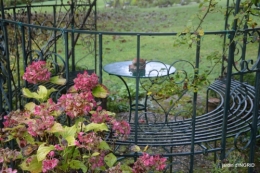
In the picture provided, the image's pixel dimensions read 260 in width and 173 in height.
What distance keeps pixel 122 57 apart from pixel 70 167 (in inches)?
215

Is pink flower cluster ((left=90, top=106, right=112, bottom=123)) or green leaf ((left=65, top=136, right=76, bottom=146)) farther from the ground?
pink flower cluster ((left=90, top=106, right=112, bottom=123))

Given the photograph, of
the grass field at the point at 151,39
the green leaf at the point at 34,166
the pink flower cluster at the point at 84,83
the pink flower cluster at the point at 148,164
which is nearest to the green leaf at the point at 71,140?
the green leaf at the point at 34,166

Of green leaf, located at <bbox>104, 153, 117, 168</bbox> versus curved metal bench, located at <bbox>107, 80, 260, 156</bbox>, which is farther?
curved metal bench, located at <bbox>107, 80, 260, 156</bbox>

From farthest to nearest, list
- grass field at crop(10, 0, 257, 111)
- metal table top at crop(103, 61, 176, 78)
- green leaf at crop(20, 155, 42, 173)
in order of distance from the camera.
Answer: grass field at crop(10, 0, 257, 111)
metal table top at crop(103, 61, 176, 78)
green leaf at crop(20, 155, 42, 173)

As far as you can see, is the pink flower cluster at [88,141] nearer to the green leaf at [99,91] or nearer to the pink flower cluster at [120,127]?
the pink flower cluster at [120,127]

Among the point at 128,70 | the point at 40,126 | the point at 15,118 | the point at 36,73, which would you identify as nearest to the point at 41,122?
the point at 40,126

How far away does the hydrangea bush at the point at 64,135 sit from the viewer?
1963 millimetres

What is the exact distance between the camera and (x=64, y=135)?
81.0 inches

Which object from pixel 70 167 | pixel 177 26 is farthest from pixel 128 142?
pixel 177 26

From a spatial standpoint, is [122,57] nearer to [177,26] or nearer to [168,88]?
[177,26]

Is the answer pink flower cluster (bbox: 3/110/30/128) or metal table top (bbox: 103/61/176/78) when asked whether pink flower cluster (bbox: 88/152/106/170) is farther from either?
metal table top (bbox: 103/61/176/78)

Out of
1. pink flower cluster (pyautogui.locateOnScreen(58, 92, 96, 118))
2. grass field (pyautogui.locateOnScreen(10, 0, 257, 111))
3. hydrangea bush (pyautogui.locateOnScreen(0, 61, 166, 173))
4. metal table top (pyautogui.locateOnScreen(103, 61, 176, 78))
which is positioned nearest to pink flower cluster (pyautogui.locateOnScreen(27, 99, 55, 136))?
hydrangea bush (pyautogui.locateOnScreen(0, 61, 166, 173))

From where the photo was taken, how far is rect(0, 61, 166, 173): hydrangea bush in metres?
1.96

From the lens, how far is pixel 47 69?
2283 mm
